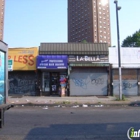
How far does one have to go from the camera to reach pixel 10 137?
5980mm

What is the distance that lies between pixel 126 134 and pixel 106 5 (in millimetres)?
116097

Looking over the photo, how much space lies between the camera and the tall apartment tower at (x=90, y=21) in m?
106

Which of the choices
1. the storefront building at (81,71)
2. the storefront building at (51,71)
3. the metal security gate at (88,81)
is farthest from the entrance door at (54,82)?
the metal security gate at (88,81)

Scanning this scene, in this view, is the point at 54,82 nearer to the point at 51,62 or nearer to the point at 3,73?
the point at 51,62

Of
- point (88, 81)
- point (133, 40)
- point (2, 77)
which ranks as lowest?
point (88, 81)

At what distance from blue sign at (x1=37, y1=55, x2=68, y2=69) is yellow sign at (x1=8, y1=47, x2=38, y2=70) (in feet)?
2.68

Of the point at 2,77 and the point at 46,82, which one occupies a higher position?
the point at 2,77

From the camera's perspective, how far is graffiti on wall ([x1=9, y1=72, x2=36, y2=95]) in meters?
18.5

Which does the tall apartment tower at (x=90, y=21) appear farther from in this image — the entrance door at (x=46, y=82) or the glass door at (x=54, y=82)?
the entrance door at (x=46, y=82)

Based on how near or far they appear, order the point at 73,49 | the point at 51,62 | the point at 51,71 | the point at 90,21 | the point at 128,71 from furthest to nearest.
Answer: the point at 90,21, the point at 128,71, the point at 51,71, the point at 73,49, the point at 51,62

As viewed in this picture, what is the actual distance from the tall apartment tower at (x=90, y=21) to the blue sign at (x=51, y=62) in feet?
284

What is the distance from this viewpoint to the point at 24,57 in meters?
18.2

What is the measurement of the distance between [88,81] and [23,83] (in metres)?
5.94

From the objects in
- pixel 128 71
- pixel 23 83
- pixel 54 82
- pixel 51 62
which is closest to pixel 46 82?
pixel 54 82
